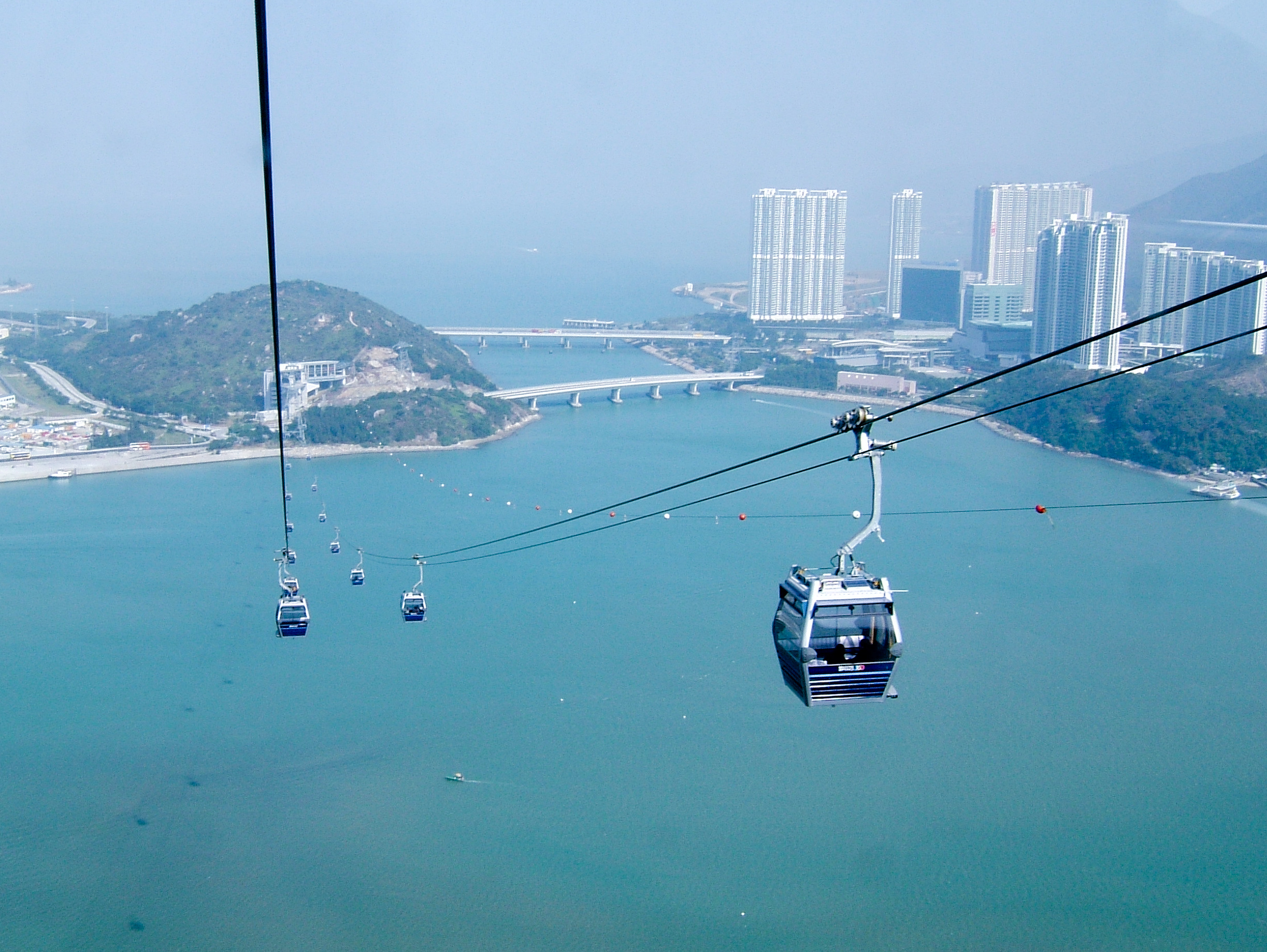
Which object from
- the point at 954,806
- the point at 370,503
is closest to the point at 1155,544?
the point at 954,806

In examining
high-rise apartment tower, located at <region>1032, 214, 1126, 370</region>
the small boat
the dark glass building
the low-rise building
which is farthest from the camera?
the dark glass building

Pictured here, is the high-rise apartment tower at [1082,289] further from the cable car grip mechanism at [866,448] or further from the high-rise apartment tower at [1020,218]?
the cable car grip mechanism at [866,448]

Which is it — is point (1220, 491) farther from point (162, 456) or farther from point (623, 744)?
point (162, 456)

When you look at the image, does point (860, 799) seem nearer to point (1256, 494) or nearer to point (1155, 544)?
point (1155, 544)

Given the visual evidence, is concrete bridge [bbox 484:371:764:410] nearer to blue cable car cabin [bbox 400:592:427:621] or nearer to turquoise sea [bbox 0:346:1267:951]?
turquoise sea [bbox 0:346:1267:951]

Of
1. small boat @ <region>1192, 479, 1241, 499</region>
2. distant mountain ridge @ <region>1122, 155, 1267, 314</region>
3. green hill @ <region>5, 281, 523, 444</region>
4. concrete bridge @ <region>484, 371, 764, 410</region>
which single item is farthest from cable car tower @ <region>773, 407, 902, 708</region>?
distant mountain ridge @ <region>1122, 155, 1267, 314</region>
